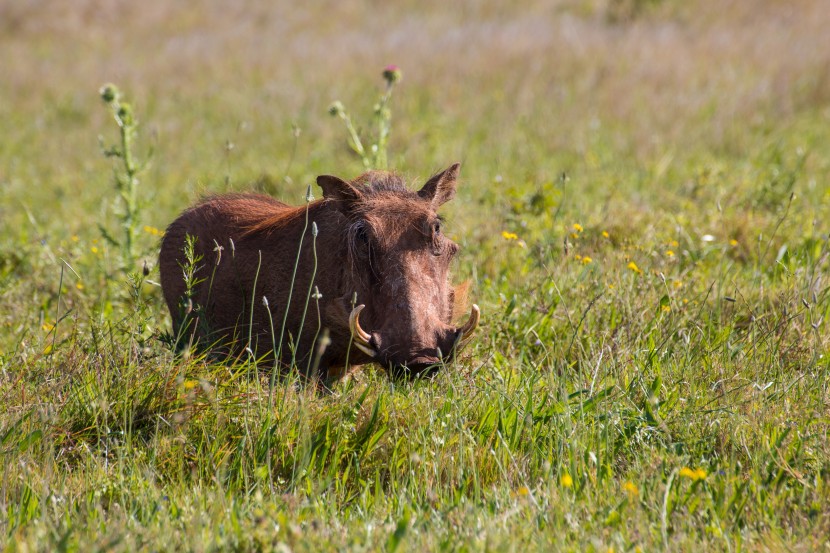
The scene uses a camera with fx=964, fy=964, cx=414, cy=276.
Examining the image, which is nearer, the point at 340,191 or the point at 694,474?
the point at 694,474

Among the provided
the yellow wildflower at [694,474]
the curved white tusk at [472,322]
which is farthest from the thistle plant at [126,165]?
the yellow wildflower at [694,474]

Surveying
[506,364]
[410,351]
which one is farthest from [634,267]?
[410,351]

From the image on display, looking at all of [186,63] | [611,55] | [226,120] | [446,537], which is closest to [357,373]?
[446,537]

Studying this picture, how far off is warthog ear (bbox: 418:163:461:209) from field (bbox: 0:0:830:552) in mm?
274

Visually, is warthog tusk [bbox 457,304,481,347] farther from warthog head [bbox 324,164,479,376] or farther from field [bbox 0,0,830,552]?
field [bbox 0,0,830,552]

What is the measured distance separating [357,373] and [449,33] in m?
11.1

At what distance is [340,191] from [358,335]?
0.71 meters

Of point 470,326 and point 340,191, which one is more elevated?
point 340,191

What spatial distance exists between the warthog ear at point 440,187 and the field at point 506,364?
0.27 metres

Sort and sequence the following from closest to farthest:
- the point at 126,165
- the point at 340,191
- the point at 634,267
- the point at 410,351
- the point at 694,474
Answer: the point at 694,474
the point at 410,351
the point at 340,191
the point at 634,267
the point at 126,165

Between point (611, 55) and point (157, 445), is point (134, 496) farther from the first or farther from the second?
point (611, 55)

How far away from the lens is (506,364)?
3908 millimetres

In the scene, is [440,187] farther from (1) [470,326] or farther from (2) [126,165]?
(2) [126,165]

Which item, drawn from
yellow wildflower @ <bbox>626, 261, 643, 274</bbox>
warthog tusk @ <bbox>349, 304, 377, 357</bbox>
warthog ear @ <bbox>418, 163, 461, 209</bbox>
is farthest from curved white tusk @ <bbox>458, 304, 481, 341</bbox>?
yellow wildflower @ <bbox>626, 261, 643, 274</bbox>
